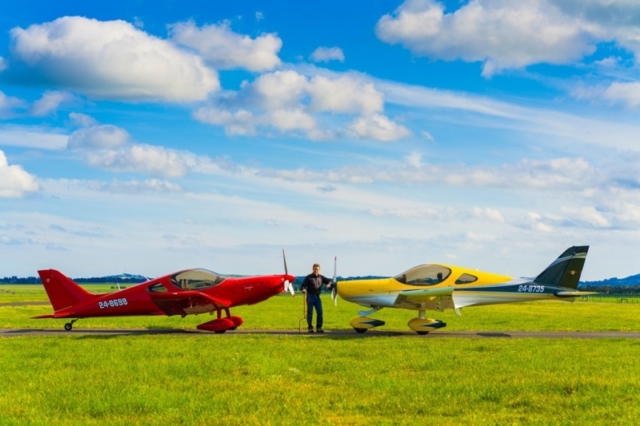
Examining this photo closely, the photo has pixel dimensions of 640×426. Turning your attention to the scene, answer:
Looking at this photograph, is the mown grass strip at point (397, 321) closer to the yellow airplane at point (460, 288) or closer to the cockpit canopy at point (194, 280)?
the yellow airplane at point (460, 288)

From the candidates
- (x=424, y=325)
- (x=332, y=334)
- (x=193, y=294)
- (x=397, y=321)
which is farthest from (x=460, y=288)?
(x=397, y=321)

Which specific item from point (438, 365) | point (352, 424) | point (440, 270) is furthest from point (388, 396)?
point (440, 270)

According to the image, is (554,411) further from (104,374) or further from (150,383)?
(104,374)

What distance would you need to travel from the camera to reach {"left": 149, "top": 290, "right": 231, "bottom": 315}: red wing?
23.8 metres

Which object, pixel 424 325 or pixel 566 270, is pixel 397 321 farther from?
pixel 566 270

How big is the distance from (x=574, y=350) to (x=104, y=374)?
38.9 ft

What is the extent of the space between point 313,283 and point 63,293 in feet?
33.7

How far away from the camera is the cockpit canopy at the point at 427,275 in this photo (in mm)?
23094

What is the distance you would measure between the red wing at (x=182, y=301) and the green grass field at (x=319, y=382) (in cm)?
449

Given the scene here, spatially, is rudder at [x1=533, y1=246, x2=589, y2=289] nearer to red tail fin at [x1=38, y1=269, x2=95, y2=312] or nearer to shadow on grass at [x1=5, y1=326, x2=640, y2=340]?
shadow on grass at [x1=5, y1=326, x2=640, y2=340]

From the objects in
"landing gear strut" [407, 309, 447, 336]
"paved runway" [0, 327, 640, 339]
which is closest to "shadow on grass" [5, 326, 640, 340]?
"paved runway" [0, 327, 640, 339]

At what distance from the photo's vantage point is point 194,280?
24.4 meters

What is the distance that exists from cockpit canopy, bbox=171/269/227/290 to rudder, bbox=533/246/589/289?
11843 millimetres

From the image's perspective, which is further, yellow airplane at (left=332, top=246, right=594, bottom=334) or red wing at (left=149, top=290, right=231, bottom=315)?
red wing at (left=149, top=290, right=231, bottom=315)
